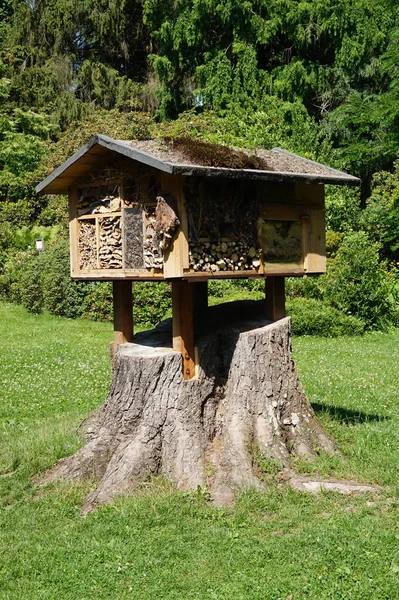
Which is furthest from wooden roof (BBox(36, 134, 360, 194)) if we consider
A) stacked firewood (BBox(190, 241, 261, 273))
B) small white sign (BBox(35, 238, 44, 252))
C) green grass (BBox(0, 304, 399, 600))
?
small white sign (BBox(35, 238, 44, 252))

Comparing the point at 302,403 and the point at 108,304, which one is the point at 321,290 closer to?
the point at 108,304

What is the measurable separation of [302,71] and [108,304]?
14.9 m

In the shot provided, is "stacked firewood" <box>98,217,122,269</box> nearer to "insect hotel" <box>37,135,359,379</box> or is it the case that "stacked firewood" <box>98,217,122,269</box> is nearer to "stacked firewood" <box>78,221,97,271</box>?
"insect hotel" <box>37,135,359,379</box>

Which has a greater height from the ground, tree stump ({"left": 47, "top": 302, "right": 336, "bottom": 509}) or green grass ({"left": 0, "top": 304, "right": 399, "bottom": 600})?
tree stump ({"left": 47, "top": 302, "right": 336, "bottom": 509})

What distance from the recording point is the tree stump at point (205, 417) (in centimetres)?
624

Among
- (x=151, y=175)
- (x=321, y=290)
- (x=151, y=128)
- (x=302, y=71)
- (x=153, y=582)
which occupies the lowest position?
(x=153, y=582)

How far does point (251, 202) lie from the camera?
21.5ft

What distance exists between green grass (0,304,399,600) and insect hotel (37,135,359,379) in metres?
1.42

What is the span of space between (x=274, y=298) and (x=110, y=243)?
1884 millimetres

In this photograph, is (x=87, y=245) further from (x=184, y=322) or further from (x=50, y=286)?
(x=50, y=286)

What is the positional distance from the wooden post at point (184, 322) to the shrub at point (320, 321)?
956 cm

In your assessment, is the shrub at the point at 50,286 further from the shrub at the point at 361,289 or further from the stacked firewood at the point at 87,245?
the stacked firewood at the point at 87,245

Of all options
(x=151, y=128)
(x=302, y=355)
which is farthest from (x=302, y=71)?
(x=302, y=355)

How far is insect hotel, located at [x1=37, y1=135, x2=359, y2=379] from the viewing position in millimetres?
5934
